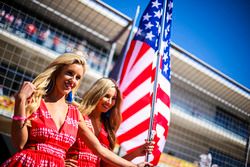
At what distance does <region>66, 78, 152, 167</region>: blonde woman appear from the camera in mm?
2086

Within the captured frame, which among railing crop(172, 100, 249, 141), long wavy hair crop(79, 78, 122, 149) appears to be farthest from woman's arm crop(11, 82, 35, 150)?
railing crop(172, 100, 249, 141)

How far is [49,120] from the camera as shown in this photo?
4.62ft

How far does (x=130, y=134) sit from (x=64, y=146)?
1.62 metres

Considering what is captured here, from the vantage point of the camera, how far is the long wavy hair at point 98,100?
2211 mm

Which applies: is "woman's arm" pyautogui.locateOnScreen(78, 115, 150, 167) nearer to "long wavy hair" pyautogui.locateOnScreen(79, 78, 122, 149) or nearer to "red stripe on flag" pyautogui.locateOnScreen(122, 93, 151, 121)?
"long wavy hair" pyautogui.locateOnScreen(79, 78, 122, 149)

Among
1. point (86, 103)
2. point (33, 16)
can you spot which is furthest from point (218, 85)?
point (86, 103)

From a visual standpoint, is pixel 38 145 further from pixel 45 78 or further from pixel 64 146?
pixel 45 78

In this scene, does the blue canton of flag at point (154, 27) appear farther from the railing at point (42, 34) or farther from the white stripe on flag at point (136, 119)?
the railing at point (42, 34)

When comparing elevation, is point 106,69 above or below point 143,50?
above

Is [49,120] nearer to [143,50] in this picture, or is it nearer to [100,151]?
[100,151]

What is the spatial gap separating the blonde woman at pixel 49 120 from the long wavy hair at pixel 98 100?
0.59m

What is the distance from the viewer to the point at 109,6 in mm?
7859

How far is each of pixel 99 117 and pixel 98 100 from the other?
6.9 inches

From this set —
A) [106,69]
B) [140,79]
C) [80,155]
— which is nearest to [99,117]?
[80,155]
